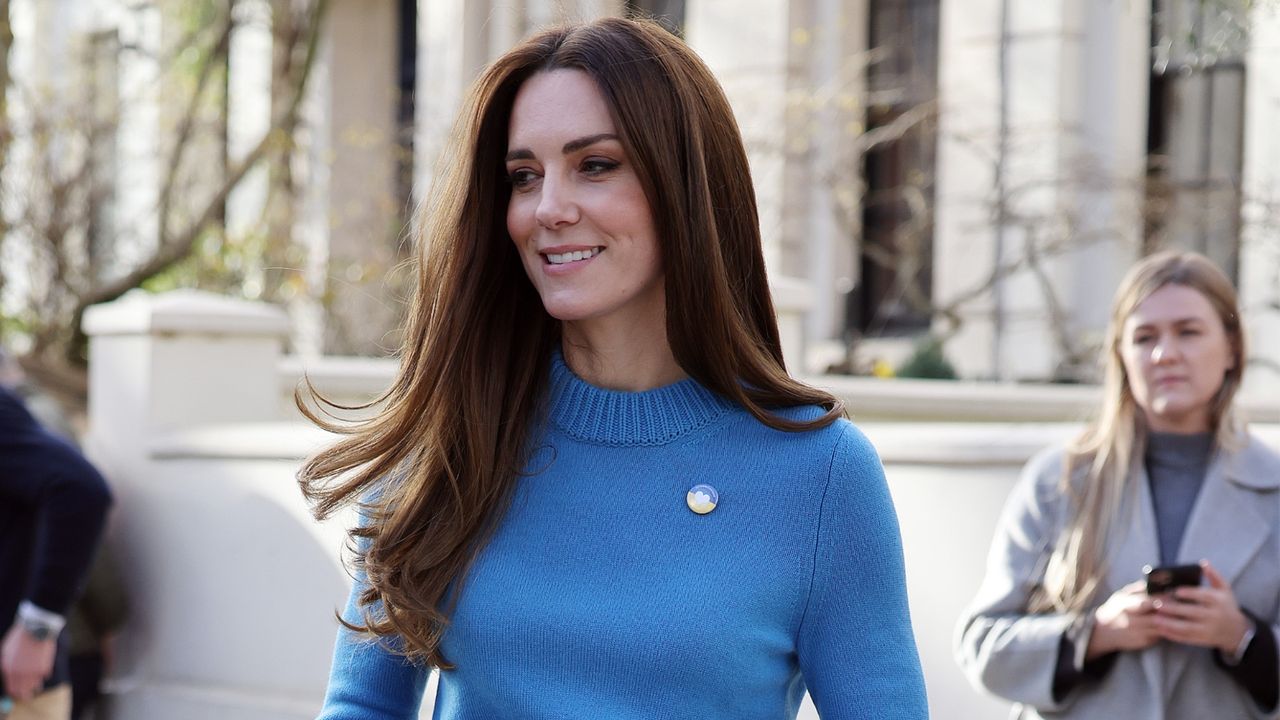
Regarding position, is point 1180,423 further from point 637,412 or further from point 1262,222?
point 1262,222

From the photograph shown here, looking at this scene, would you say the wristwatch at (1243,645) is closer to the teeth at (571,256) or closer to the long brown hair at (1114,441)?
the long brown hair at (1114,441)

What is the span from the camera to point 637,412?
8.41 ft

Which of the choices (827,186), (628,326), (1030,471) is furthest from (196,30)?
(628,326)

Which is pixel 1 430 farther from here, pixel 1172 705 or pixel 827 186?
pixel 827 186

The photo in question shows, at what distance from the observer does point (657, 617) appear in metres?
2.34

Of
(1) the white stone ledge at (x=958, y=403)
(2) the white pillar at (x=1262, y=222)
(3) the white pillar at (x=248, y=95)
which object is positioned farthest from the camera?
(3) the white pillar at (x=248, y=95)

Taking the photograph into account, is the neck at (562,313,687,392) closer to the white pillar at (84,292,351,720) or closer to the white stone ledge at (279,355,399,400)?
the white pillar at (84,292,351,720)

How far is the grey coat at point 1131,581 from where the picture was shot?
3.95 metres

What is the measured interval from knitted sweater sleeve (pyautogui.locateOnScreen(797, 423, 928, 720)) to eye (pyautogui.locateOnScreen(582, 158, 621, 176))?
533 millimetres

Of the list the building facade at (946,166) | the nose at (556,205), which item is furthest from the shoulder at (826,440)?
the building facade at (946,166)

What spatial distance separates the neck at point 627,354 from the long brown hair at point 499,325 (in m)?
0.07

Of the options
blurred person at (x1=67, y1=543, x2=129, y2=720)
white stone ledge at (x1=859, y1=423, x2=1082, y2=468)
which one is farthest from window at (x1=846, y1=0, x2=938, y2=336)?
white stone ledge at (x1=859, y1=423, x2=1082, y2=468)

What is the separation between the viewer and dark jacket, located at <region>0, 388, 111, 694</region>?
17.3ft

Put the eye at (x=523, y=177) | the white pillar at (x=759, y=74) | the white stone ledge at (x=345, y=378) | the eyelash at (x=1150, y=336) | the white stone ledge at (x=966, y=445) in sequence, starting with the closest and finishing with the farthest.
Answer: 1. the eye at (x=523, y=177)
2. the eyelash at (x=1150, y=336)
3. the white stone ledge at (x=966, y=445)
4. the white stone ledge at (x=345, y=378)
5. the white pillar at (x=759, y=74)
